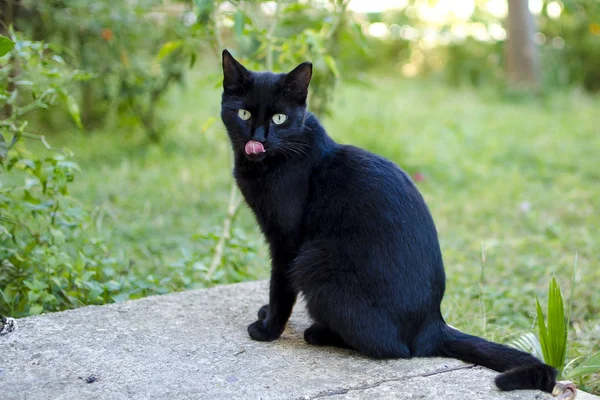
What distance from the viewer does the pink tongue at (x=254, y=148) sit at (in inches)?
92.1

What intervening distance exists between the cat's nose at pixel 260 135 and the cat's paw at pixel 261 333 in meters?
0.65

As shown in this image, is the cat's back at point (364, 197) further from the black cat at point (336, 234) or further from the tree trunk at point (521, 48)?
the tree trunk at point (521, 48)

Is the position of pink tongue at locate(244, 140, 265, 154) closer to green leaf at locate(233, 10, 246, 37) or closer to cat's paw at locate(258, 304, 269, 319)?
cat's paw at locate(258, 304, 269, 319)

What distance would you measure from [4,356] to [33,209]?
80cm

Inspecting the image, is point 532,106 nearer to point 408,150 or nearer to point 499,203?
point 408,150

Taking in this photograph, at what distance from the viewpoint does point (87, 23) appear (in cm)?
511

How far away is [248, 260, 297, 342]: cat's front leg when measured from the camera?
240cm

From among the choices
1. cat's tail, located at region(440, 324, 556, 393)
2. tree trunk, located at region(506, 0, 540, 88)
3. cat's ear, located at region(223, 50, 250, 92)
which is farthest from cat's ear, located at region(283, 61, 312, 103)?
tree trunk, located at region(506, 0, 540, 88)

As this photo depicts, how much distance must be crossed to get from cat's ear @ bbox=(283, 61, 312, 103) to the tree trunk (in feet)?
22.7

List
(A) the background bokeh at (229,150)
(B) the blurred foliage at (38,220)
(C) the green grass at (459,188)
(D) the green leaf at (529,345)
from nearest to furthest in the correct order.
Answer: (D) the green leaf at (529,345) → (B) the blurred foliage at (38,220) → (A) the background bokeh at (229,150) → (C) the green grass at (459,188)

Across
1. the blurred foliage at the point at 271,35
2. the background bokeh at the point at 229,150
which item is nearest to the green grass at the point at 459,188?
the background bokeh at the point at 229,150

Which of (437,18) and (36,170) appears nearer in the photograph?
(36,170)

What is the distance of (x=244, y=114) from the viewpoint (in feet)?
7.97

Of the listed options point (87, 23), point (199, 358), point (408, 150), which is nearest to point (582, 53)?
point (408, 150)
